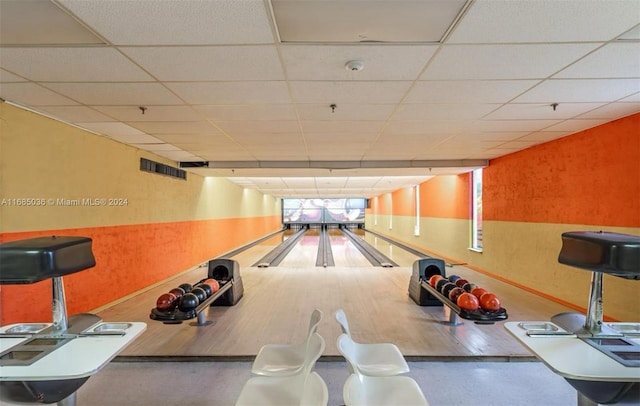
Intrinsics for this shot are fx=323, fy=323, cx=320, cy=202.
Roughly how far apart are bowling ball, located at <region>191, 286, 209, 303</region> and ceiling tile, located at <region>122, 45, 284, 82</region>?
2.09 meters

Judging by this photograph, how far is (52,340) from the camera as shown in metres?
1.61

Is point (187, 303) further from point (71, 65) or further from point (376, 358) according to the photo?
point (71, 65)

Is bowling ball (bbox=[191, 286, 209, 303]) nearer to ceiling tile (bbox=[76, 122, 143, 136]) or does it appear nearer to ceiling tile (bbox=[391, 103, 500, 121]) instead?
ceiling tile (bbox=[76, 122, 143, 136])

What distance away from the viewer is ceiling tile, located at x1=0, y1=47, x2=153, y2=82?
2012 mm

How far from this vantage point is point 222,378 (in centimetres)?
255

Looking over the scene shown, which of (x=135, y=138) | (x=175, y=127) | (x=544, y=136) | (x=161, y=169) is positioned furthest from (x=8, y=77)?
(x=544, y=136)

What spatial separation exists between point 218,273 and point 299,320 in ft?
4.99

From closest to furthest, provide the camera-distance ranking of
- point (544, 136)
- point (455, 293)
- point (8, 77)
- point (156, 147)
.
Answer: point (8, 77) < point (455, 293) < point (544, 136) < point (156, 147)

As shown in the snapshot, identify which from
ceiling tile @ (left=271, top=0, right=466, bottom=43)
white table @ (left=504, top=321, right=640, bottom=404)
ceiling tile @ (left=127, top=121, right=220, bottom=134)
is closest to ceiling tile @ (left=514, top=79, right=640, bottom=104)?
ceiling tile @ (left=271, top=0, right=466, bottom=43)

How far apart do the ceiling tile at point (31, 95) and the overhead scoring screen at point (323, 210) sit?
770 inches

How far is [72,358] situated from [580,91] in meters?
3.89

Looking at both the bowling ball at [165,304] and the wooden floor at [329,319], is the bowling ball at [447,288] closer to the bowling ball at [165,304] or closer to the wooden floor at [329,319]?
the wooden floor at [329,319]

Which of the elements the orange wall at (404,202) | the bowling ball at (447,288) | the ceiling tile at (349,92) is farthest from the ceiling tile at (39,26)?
the orange wall at (404,202)

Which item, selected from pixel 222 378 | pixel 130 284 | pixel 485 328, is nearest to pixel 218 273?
pixel 130 284
